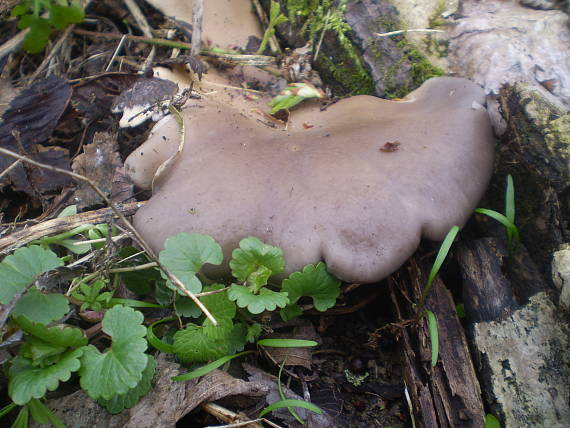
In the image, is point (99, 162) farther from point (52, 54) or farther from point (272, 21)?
point (272, 21)

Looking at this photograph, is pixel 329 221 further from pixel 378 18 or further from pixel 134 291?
pixel 378 18

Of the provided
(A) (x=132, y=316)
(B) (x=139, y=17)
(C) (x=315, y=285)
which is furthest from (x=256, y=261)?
(B) (x=139, y=17)

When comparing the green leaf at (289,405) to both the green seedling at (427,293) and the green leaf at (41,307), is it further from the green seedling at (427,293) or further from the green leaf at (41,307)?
the green leaf at (41,307)

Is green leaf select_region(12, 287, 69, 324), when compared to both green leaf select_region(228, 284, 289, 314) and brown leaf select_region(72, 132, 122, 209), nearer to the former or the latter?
green leaf select_region(228, 284, 289, 314)

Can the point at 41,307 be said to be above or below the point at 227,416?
above

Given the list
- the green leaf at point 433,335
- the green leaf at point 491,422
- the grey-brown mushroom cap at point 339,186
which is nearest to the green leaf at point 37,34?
the grey-brown mushroom cap at point 339,186

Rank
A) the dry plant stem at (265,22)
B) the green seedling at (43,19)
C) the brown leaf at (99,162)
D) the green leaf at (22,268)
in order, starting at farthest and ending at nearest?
the dry plant stem at (265,22)
the green seedling at (43,19)
the brown leaf at (99,162)
the green leaf at (22,268)
